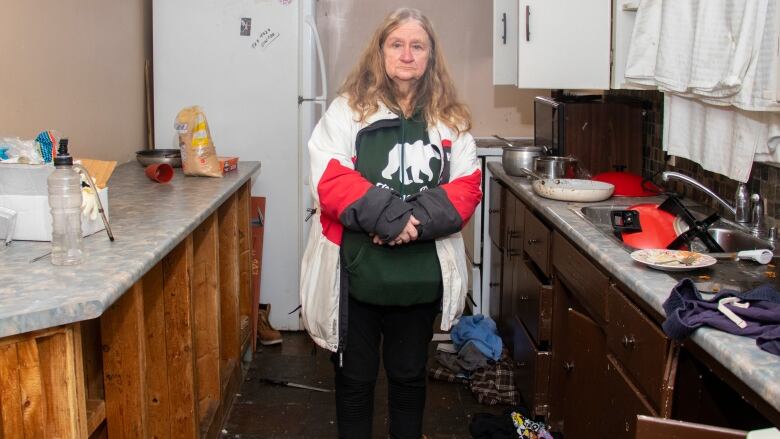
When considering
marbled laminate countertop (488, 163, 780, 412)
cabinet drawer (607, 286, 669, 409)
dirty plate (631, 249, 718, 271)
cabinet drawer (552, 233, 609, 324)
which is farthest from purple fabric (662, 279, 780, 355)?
cabinet drawer (552, 233, 609, 324)

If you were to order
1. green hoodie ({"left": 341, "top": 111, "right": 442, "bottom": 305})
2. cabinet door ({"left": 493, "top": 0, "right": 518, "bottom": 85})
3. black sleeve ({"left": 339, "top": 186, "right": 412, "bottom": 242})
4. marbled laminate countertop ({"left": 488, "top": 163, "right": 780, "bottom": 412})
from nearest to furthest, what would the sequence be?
marbled laminate countertop ({"left": 488, "top": 163, "right": 780, "bottom": 412})
black sleeve ({"left": 339, "top": 186, "right": 412, "bottom": 242})
green hoodie ({"left": 341, "top": 111, "right": 442, "bottom": 305})
cabinet door ({"left": 493, "top": 0, "right": 518, "bottom": 85})

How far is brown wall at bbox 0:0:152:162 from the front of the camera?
2506mm

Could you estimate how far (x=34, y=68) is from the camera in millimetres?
2646

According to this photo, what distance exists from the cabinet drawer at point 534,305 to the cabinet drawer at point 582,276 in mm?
137

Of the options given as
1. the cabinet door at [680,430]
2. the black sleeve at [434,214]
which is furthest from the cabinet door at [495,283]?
the cabinet door at [680,430]

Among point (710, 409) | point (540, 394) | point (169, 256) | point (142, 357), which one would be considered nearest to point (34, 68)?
point (169, 256)

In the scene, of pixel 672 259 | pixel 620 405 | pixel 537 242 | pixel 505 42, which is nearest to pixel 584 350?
pixel 620 405

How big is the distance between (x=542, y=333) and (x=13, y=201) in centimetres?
179

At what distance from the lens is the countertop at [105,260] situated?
55.9 inches

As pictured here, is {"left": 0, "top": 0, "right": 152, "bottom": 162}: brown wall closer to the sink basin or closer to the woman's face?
the woman's face

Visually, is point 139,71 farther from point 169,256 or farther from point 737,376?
point 737,376

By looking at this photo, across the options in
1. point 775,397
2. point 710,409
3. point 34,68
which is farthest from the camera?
point 34,68

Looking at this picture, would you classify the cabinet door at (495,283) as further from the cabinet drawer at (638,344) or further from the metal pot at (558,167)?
the cabinet drawer at (638,344)

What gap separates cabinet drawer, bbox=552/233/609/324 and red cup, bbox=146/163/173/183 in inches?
56.6
